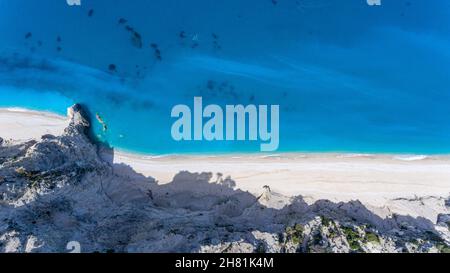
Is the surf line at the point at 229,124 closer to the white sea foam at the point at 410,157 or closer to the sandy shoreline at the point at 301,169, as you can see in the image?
the sandy shoreline at the point at 301,169

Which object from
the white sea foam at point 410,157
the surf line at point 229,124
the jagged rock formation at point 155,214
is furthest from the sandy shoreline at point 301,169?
the surf line at point 229,124

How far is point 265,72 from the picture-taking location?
23.5 ft

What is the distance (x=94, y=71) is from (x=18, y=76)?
1.47m

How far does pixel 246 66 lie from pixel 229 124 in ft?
3.84

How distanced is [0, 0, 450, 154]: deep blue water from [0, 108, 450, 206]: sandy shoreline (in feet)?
0.66

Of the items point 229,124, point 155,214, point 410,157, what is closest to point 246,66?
point 229,124

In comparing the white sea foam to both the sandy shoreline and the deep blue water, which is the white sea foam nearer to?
the sandy shoreline

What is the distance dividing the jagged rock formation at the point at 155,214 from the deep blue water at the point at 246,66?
0.74 meters

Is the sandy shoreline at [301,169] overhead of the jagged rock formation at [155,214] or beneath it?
overhead

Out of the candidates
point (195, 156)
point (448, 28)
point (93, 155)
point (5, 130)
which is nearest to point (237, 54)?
point (195, 156)

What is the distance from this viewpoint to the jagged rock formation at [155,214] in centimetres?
579

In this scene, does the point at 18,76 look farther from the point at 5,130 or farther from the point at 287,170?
the point at 287,170

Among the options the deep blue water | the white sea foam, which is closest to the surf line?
the deep blue water
